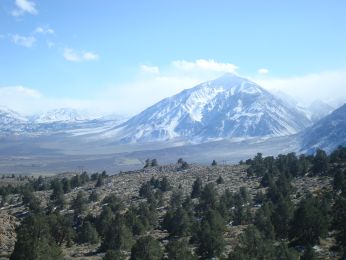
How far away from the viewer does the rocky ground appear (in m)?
44.7

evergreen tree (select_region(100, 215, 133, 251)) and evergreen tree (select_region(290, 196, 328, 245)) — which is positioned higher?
evergreen tree (select_region(290, 196, 328, 245))

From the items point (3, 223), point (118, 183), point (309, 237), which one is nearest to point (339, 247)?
point (309, 237)

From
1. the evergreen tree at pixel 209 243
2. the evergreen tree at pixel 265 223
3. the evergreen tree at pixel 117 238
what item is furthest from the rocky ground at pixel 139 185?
the evergreen tree at pixel 265 223

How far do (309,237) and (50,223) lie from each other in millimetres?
26209

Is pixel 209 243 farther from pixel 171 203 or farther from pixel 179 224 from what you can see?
pixel 171 203

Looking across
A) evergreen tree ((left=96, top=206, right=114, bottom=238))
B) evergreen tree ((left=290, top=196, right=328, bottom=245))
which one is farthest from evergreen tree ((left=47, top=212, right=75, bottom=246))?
evergreen tree ((left=290, top=196, right=328, bottom=245))

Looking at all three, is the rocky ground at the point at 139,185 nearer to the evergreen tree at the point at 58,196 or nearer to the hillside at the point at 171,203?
the hillside at the point at 171,203

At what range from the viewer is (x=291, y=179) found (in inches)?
3073

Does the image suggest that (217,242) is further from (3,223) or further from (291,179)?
(291,179)

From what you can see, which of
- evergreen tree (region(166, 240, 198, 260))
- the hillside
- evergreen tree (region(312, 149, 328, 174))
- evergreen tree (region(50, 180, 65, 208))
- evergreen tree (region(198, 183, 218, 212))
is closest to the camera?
evergreen tree (region(166, 240, 198, 260))

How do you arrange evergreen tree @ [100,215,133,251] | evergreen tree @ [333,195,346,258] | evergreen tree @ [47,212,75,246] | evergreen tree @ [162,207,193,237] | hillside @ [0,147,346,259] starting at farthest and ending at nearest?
evergreen tree @ [162,207,193,237] → evergreen tree @ [47,212,75,246] → hillside @ [0,147,346,259] → evergreen tree @ [100,215,133,251] → evergreen tree @ [333,195,346,258]

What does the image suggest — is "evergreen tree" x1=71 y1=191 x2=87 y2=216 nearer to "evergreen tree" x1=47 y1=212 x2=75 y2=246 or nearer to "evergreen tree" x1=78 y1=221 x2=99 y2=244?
"evergreen tree" x1=78 y1=221 x2=99 y2=244

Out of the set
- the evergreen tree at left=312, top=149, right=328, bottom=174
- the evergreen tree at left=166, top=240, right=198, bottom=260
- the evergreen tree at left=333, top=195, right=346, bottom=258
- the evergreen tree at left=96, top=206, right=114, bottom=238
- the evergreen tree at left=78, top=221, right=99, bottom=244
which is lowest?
the evergreen tree at left=78, top=221, right=99, bottom=244

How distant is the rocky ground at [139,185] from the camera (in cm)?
4469
